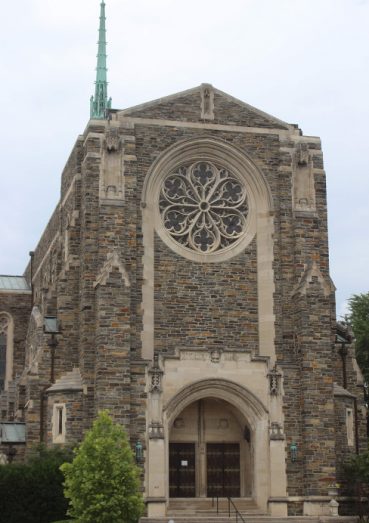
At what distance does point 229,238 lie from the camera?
35781mm

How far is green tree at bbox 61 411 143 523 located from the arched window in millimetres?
19064

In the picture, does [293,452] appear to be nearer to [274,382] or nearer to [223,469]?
[274,382]

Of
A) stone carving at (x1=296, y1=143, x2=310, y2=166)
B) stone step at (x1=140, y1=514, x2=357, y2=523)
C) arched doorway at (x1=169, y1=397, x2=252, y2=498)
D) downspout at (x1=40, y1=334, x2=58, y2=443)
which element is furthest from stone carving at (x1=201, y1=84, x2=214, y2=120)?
stone step at (x1=140, y1=514, x2=357, y2=523)

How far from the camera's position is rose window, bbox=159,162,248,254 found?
35.5 meters

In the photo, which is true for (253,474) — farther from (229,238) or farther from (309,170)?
(309,170)

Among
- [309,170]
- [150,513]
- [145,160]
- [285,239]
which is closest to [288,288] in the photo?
[285,239]

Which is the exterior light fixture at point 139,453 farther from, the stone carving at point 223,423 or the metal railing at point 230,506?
the stone carving at point 223,423

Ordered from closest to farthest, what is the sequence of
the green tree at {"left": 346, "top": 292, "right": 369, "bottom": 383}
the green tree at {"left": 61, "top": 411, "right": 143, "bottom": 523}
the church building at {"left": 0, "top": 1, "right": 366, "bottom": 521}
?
the green tree at {"left": 61, "top": 411, "right": 143, "bottom": 523}, the church building at {"left": 0, "top": 1, "right": 366, "bottom": 521}, the green tree at {"left": 346, "top": 292, "right": 369, "bottom": 383}

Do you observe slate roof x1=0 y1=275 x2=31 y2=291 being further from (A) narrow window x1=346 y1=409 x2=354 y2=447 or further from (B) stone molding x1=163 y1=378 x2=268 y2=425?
(A) narrow window x1=346 y1=409 x2=354 y2=447

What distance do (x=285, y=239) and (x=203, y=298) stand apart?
12.0 ft

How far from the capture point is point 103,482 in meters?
26.8

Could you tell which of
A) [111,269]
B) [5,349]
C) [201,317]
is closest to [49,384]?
[111,269]

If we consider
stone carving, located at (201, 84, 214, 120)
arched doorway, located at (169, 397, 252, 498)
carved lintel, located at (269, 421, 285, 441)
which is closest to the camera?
carved lintel, located at (269, 421, 285, 441)

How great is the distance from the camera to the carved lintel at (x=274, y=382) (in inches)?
1312
